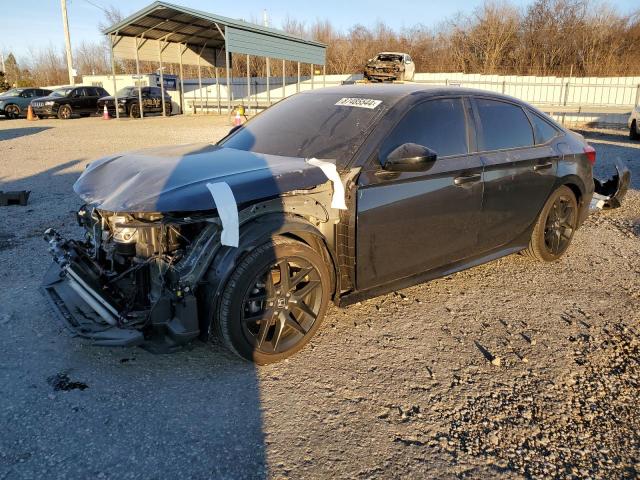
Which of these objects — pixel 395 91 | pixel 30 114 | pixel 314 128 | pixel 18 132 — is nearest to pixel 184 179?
pixel 314 128

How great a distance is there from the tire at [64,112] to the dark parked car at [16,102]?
230 centimetres

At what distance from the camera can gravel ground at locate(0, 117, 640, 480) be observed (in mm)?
2508

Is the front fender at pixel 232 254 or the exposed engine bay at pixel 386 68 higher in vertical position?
the exposed engine bay at pixel 386 68

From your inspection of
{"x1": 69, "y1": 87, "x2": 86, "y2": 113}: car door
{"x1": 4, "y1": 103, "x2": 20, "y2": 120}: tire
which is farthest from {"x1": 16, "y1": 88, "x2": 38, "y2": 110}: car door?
{"x1": 69, "y1": 87, "x2": 86, "y2": 113}: car door

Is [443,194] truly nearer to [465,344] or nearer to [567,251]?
[465,344]

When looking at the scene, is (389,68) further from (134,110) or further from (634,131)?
(134,110)

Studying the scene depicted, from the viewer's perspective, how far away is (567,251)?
5797 mm

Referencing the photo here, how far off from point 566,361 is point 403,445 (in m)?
1.51

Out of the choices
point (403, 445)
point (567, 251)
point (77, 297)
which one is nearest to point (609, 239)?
point (567, 251)

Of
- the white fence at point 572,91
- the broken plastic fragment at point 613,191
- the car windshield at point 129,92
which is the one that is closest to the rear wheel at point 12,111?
the car windshield at point 129,92

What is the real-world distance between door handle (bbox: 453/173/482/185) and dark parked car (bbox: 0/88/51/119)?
29623mm

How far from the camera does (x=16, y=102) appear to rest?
27.4 metres

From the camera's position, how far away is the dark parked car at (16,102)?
88.9 ft

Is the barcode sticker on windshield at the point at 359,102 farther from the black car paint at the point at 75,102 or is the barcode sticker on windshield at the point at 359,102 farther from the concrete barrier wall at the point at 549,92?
the black car paint at the point at 75,102
